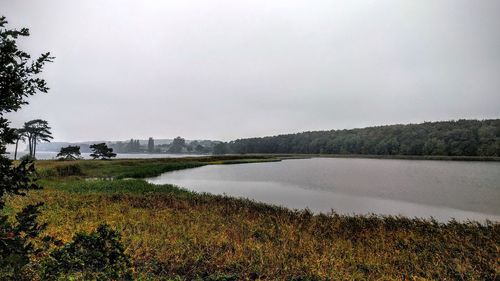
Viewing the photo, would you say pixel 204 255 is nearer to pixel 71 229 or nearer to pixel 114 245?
pixel 114 245

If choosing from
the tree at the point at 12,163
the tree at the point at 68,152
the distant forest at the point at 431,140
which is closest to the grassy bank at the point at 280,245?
the tree at the point at 12,163

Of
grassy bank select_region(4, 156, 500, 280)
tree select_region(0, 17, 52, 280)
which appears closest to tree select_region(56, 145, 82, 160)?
grassy bank select_region(4, 156, 500, 280)

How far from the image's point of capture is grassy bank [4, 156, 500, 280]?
8.55 meters

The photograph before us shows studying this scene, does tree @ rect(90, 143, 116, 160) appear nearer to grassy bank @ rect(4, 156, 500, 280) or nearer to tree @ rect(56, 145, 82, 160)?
tree @ rect(56, 145, 82, 160)

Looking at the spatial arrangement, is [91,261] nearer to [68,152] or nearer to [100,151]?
[100,151]

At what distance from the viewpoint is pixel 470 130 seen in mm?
131250

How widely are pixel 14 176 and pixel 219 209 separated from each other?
15.6 metres

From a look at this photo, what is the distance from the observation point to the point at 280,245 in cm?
1102

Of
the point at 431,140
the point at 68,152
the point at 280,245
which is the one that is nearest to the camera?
the point at 280,245

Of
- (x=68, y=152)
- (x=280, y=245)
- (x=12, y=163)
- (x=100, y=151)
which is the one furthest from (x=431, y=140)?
(x=12, y=163)

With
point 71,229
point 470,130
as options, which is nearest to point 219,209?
point 71,229

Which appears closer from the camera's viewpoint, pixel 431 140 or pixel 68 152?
pixel 68 152

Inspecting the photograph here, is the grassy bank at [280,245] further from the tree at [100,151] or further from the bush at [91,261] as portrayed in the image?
the tree at [100,151]

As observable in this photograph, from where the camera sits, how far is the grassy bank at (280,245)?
8.55 m
